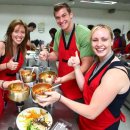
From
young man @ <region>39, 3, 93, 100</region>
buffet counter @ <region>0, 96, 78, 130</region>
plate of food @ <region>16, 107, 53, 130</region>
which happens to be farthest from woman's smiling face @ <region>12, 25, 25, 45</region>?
plate of food @ <region>16, 107, 53, 130</region>

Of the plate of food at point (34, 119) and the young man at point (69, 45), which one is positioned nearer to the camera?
the plate of food at point (34, 119)

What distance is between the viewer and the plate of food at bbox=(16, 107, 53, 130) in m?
1.11

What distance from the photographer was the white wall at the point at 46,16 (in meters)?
6.61

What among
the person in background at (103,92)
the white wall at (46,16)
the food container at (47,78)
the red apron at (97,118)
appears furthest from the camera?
the white wall at (46,16)

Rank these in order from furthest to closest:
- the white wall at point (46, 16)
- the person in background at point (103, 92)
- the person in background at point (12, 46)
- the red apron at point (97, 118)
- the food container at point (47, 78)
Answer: the white wall at point (46, 16) → the person in background at point (12, 46) → the food container at point (47, 78) → the red apron at point (97, 118) → the person in background at point (103, 92)

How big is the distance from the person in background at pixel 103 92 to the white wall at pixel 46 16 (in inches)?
230

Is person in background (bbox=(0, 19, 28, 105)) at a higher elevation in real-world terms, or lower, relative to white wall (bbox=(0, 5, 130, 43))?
lower

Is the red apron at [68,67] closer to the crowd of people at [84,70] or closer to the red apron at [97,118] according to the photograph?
the crowd of people at [84,70]

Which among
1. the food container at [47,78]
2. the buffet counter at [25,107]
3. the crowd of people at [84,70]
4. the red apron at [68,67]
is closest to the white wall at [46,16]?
the crowd of people at [84,70]

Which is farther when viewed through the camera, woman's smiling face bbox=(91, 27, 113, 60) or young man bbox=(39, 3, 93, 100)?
young man bbox=(39, 3, 93, 100)

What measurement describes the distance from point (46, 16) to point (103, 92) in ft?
20.4

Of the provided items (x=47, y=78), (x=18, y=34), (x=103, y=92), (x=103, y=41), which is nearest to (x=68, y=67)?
(x=47, y=78)

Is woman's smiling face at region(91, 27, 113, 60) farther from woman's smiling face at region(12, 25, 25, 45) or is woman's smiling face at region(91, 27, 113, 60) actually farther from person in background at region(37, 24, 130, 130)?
woman's smiling face at region(12, 25, 25, 45)

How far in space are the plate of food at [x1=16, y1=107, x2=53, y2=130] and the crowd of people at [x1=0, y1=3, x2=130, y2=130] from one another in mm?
124
